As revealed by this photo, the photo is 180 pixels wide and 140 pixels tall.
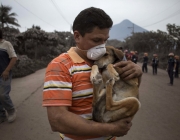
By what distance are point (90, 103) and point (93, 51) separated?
0.45m

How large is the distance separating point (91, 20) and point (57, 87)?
1.99 ft

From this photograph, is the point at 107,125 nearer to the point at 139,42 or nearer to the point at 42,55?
the point at 42,55

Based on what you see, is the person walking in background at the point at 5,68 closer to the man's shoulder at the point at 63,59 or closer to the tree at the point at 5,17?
the man's shoulder at the point at 63,59

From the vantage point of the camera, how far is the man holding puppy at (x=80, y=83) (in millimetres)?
1272

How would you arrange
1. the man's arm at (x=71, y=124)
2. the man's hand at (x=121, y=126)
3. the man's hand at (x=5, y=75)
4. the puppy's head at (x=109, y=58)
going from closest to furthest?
the man's arm at (x=71, y=124) → the man's hand at (x=121, y=126) → the puppy's head at (x=109, y=58) → the man's hand at (x=5, y=75)

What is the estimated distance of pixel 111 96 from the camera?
146 cm

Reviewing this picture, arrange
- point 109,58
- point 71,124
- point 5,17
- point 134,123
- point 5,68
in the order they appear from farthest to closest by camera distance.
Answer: point 5,17, point 134,123, point 5,68, point 109,58, point 71,124

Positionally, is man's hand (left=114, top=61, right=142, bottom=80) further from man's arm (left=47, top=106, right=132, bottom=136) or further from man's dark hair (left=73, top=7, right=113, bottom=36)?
man's arm (left=47, top=106, right=132, bottom=136)

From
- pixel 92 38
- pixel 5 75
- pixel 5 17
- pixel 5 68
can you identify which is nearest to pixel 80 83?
pixel 92 38

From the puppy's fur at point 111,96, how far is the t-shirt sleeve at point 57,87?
0.22 meters

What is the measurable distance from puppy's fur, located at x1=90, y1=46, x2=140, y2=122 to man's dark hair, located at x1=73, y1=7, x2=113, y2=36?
338 millimetres

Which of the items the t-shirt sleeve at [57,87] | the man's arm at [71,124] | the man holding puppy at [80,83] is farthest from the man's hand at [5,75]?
the man's arm at [71,124]

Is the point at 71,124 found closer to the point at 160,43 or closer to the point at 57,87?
the point at 57,87

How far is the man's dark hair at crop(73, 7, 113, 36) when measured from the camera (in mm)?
1427
